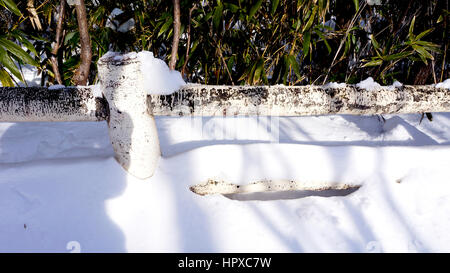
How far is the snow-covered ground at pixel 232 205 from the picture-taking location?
89cm

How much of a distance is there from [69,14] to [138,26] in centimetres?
42

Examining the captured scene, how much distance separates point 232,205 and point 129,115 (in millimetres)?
482

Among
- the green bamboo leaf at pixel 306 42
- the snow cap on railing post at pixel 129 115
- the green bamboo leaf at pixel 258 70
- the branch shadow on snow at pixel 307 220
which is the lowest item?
the branch shadow on snow at pixel 307 220

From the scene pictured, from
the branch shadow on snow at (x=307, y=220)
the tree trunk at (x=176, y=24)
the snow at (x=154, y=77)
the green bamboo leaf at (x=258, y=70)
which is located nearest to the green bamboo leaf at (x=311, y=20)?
the green bamboo leaf at (x=258, y=70)

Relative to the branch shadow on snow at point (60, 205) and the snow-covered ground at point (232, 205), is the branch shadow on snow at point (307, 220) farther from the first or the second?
the branch shadow on snow at point (60, 205)

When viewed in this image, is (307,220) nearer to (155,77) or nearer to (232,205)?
(232,205)

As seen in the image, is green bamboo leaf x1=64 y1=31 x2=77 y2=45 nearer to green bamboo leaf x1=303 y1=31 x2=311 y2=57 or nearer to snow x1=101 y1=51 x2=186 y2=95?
snow x1=101 y1=51 x2=186 y2=95

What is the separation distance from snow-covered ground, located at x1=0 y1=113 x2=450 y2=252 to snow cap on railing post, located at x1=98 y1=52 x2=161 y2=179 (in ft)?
0.18

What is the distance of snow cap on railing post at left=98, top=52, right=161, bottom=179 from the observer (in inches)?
34.0

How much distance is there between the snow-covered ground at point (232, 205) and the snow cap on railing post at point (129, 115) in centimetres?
6
